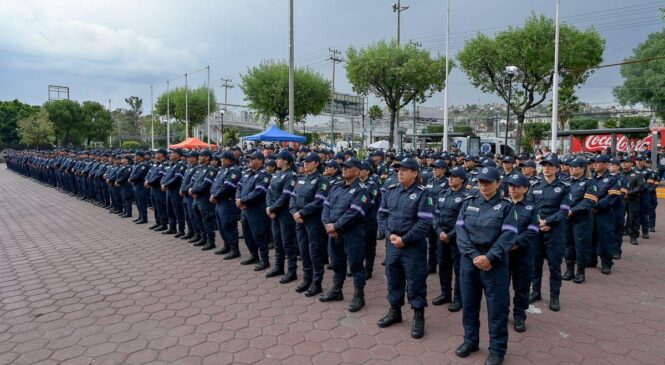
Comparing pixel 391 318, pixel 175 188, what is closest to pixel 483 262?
pixel 391 318

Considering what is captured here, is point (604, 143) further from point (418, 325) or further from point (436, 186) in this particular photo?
point (418, 325)

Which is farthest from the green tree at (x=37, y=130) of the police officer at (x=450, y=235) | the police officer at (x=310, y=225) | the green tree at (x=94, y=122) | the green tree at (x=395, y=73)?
the police officer at (x=450, y=235)

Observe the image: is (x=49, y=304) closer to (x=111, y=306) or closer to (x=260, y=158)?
(x=111, y=306)

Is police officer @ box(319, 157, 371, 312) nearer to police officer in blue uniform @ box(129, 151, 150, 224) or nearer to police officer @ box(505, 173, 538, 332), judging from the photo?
police officer @ box(505, 173, 538, 332)

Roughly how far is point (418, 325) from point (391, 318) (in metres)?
0.34

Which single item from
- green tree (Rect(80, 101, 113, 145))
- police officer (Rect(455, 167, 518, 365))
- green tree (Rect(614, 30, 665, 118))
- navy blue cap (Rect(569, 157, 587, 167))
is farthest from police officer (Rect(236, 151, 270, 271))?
green tree (Rect(80, 101, 113, 145))

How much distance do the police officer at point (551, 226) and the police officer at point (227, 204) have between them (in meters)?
4.60

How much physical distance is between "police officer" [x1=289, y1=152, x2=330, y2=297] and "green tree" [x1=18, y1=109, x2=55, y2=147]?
149ft

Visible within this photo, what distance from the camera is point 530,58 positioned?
19.2m

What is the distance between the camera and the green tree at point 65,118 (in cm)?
4406

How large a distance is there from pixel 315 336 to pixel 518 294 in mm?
2164

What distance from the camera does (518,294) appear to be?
4363 mm

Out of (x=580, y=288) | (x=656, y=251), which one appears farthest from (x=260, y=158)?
(x=656, y=251)

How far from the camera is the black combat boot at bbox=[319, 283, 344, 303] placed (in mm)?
5152
